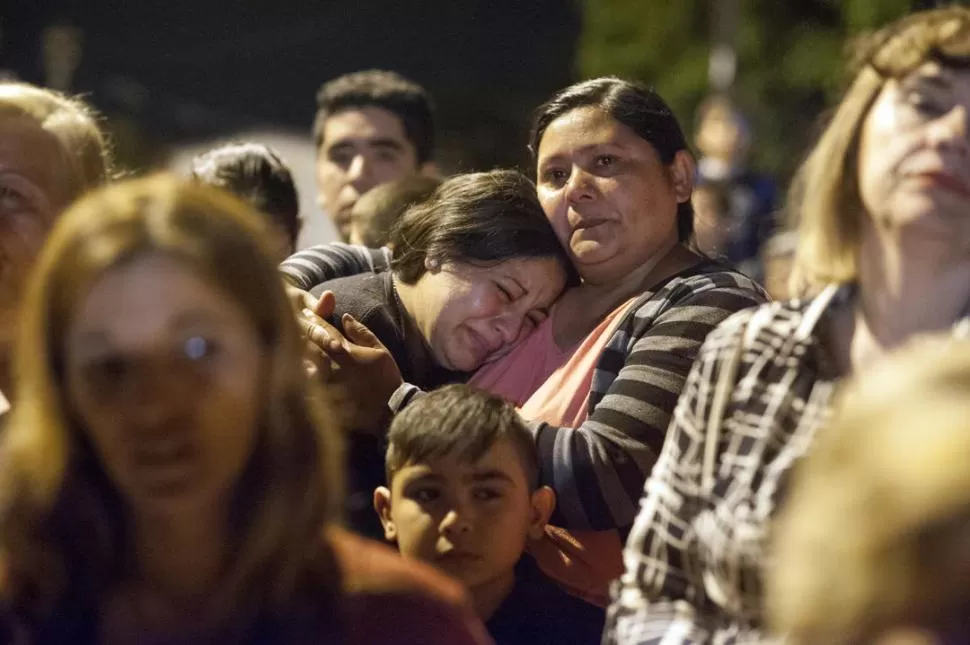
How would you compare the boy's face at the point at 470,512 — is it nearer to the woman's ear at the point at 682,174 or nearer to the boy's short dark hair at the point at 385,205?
the woman's ear at the point at 682,174

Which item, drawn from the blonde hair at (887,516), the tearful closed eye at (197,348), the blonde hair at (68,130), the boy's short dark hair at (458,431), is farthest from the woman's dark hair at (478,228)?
the blonde hair at (887,516)

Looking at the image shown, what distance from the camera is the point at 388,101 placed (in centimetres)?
474

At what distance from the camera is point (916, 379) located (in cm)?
129

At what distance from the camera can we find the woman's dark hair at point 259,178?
12.4 ft

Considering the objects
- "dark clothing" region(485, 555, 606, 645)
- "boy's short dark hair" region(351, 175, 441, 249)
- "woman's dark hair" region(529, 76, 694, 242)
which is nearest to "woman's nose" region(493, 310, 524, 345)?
"woman's dark hair" region(529, 76, 694, 242)

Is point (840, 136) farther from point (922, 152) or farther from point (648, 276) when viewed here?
point (648, 276)

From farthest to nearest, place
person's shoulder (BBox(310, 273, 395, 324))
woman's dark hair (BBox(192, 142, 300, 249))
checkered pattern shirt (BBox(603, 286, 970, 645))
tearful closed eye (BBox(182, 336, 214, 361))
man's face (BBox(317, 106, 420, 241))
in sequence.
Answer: man's face (BBox(317, 106, 420, 241)) < woman's dark hair (BBox(192, 142, 300, 249)) < person's shoulder (BBox(310, 273, 395, 324)) < checkered pattern shirt (BBox(603, 286, 970, 645)) < tearful closed eye (BBox(182, 336, 214, 361))

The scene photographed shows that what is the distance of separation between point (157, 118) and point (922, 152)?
18.4 meters

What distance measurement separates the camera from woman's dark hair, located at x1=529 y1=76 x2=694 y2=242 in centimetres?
294

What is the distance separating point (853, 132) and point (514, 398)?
106 centimetres

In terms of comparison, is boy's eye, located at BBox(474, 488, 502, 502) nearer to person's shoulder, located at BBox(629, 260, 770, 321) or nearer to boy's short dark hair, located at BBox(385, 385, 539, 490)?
boy's short dark hair, located at BBox(385, 385, 539, 490)

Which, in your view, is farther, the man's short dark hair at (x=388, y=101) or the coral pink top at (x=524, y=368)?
the man's short dark hair at (x=388, y=101)

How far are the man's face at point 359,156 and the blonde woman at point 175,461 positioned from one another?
293cm

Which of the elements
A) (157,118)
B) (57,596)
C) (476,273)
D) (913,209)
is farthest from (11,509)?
(157,118)
